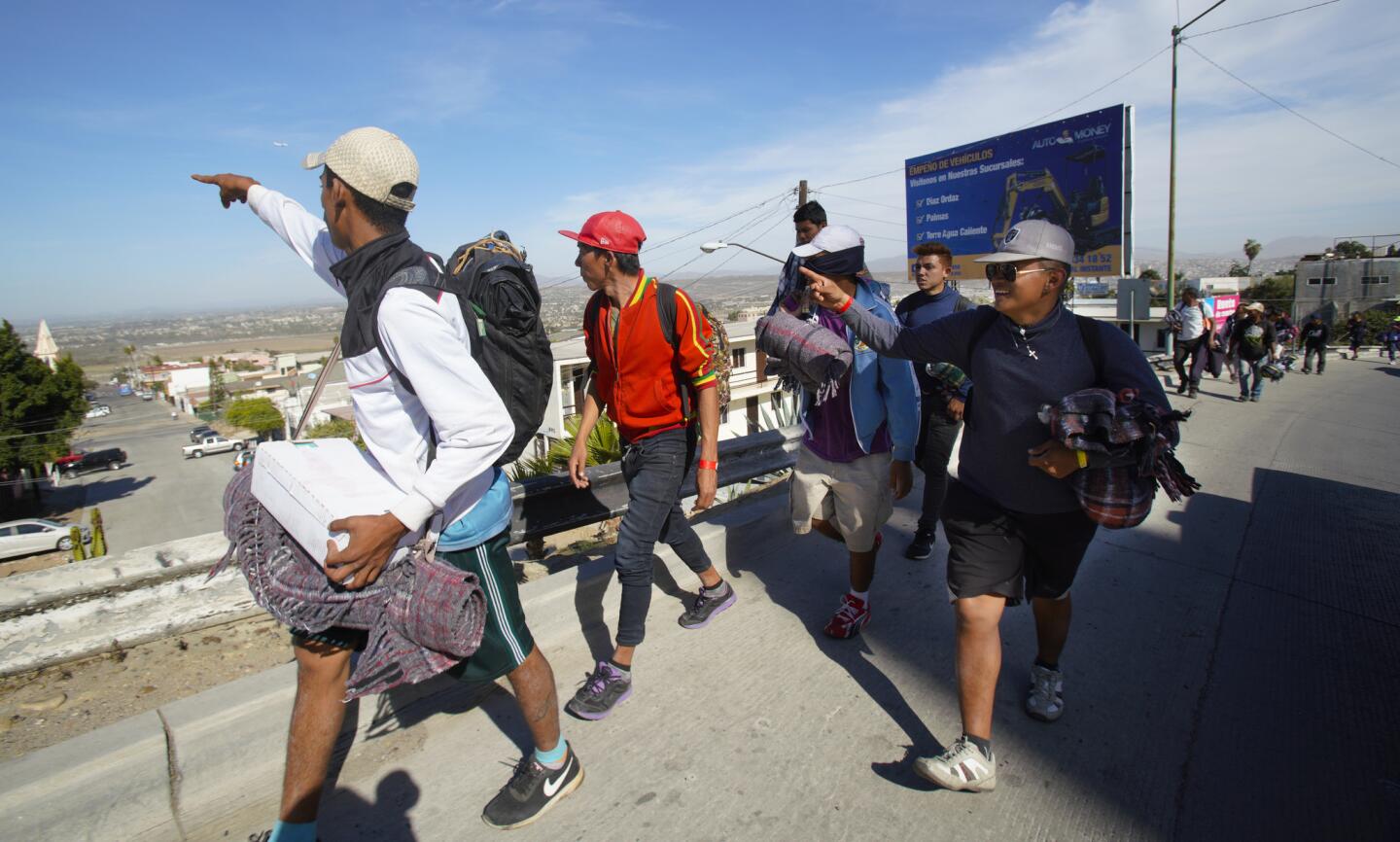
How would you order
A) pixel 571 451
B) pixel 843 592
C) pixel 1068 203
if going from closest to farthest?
pixel 843 592
pixel 571 451
pixel 1068 203

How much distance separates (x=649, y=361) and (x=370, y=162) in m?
1.34

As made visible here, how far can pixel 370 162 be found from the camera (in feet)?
5.84

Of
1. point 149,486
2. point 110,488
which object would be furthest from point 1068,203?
point 110,488

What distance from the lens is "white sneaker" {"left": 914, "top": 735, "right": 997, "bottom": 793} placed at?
2.16 m

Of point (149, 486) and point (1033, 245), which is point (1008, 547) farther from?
point (149, 486)

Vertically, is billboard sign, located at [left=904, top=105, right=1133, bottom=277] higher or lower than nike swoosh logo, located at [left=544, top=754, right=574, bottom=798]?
higher

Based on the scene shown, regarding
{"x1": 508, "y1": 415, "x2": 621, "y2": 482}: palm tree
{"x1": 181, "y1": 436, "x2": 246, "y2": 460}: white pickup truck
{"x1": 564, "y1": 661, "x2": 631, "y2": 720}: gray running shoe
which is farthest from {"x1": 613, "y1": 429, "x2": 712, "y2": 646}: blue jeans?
{"x1": 181, "y1": 436, "x2": 246, "y2": 460}: white pickup truck

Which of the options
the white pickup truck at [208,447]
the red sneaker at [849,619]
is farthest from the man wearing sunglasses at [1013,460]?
the white pickup truck at [208,447]

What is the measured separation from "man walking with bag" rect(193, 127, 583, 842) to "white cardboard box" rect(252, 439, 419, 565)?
41 millimetres

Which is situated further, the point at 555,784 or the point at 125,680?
the point at 125,680

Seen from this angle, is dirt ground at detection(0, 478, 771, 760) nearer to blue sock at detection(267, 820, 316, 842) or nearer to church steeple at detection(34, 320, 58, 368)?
blue sock at detection(267, 820, 316, 842)

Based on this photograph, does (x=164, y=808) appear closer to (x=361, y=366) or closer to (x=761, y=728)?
(x=361, y=366)

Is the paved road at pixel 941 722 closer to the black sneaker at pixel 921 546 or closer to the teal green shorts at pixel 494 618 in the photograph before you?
the black sneaker at pixel 921 546

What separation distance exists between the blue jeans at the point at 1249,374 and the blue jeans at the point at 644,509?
11.2 m
